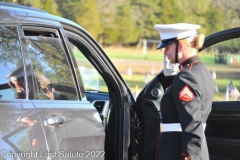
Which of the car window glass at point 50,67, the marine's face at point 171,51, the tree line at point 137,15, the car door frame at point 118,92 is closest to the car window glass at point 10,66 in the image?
the car window glass at point 50,67

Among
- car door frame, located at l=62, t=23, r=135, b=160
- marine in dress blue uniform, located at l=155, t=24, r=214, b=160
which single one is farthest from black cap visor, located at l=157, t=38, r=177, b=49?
car door frame, located at l=62, t=23, r=135, b=160

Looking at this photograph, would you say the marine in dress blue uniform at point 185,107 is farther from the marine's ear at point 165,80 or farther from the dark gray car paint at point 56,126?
the marine's ear at point 165,80

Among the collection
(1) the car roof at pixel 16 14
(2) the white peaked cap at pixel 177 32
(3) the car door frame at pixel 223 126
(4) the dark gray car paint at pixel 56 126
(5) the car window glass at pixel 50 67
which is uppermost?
(1) the car roof at pixel 16 14

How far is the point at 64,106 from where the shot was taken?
306 centimetres

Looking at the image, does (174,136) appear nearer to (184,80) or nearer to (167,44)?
(184,80)

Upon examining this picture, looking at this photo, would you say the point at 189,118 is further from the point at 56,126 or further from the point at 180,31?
the point at 56,126

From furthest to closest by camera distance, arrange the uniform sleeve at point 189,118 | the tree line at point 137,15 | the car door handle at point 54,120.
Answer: the tree line at point 137,15, the uniform sleeve at point 189,118, the car door handle at point 54,120

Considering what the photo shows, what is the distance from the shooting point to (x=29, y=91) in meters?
2.84

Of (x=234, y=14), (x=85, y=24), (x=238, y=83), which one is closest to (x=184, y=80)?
(x=238, y=83)

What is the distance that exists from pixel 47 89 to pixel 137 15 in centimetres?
2151

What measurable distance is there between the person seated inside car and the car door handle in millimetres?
168

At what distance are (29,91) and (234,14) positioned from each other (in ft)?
54.7

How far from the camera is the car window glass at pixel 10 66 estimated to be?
9.06 feet

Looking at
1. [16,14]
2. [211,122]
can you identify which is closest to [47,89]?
[16,14]
